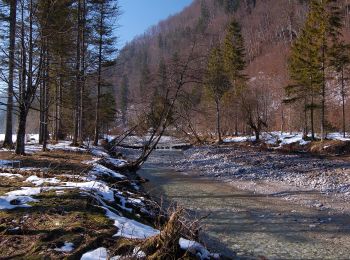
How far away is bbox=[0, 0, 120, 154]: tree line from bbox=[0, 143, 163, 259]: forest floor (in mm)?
5722

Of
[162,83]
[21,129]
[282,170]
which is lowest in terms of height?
[282,170]

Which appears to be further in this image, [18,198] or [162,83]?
[162,83]

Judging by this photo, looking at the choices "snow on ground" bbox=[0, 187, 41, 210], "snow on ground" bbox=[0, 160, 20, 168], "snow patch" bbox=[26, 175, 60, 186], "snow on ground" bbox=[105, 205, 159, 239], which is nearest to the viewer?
"snow on ground" bbox=[105, 205, 159, 239]

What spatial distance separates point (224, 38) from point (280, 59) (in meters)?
37.4

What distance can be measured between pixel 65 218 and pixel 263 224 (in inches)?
221

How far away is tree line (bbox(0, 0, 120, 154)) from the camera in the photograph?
49.8ft

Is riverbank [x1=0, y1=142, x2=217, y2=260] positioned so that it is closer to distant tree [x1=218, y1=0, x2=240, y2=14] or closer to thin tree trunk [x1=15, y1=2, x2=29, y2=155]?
thin tree trunk [x1=15, y1=2, x2=29, y2=155]

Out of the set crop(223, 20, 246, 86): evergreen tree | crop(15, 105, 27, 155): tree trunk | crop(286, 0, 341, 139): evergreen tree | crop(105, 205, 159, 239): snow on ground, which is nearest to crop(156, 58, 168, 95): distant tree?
crop(15, 105, 27, 155): tree trunk

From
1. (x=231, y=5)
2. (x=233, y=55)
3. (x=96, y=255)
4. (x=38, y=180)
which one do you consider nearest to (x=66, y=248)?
(x=96, y=255)

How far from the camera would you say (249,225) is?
10.1m

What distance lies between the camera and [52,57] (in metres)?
18.8

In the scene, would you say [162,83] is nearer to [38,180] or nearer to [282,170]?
[282,170]

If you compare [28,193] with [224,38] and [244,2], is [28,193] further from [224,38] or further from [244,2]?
[244,2]

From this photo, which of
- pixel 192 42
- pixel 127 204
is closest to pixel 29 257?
pixel 127 204
